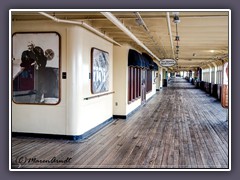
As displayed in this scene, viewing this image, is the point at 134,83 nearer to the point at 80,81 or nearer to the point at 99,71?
the point at 99,71

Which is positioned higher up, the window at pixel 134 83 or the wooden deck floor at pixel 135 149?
the window at pixel 134 83

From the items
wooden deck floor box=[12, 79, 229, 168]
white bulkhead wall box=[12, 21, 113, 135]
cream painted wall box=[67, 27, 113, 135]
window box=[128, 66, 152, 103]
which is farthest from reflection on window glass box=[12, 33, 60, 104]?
window box=[128, 66, 152, 103]

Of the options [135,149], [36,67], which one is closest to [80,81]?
[36,67]

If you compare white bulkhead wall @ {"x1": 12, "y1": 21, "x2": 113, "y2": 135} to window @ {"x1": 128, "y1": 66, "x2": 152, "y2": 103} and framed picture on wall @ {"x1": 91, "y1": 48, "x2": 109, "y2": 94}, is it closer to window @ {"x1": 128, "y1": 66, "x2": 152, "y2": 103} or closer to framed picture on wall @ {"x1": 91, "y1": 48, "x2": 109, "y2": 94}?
framed picture on wall @ {"x1": 91, "y1": 48, "x2": 109, "y2": 94}

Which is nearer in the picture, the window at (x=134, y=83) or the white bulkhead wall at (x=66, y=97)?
the white bulkhead wall at (x=66, y=97)

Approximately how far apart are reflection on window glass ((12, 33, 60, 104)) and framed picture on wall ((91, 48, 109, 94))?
3.43 feet

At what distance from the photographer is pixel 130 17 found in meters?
5.79

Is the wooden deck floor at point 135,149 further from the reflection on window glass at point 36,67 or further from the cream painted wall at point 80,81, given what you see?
the reflection on window glass at point 36,67

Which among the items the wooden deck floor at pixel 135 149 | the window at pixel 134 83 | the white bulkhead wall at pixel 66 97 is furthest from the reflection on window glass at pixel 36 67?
the window at pixel 134 83

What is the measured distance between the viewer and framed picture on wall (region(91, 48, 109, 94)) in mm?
6859

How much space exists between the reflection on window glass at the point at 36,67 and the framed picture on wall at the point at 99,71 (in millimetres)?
1047

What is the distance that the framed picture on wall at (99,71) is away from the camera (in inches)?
270

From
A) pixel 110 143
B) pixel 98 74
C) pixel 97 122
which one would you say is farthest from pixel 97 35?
pixel 110 143
